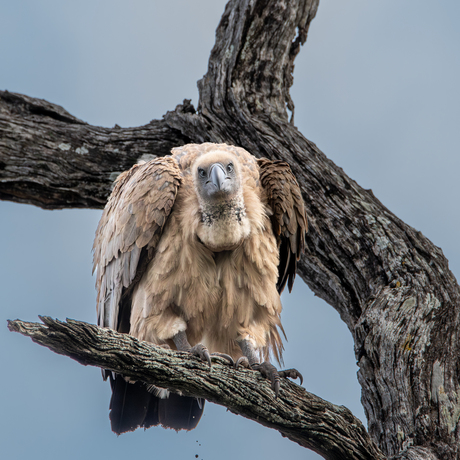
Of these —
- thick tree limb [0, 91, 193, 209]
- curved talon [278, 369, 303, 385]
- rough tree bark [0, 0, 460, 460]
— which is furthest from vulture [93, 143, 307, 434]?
thick tree limb [0, 91, 193, 209]

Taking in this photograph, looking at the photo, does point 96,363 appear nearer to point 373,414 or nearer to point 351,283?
point 373,414

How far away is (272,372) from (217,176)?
4.79ft

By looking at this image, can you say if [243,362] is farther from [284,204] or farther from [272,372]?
[284,204]

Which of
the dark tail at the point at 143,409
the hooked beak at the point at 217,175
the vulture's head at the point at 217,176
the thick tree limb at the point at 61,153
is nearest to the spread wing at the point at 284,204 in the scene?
the vulture's head at the point at 217,176

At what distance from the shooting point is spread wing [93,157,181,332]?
13.7ft

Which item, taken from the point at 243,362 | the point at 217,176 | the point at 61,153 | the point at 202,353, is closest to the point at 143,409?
Result: the point at 243,362

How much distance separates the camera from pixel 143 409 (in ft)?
14.6

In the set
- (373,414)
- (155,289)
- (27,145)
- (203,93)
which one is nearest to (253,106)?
(203,93)

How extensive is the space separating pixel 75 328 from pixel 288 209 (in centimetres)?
230

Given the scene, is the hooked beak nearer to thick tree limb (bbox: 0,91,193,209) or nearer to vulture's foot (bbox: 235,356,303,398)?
vulture's foot (bbox: 235,356,303,398)

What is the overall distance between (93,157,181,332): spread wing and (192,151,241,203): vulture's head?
246 mm

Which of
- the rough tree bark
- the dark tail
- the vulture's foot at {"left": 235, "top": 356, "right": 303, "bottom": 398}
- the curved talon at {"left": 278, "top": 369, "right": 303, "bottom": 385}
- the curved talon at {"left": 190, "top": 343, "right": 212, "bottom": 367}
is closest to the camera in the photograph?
the curved talon at {"left": 190, "top": 343, "right": 212, "bottom": 367}

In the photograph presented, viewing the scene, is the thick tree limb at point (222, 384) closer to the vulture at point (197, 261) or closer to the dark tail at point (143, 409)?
the vulture at point (197, 261)

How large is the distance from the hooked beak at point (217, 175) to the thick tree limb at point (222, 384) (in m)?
1.28
